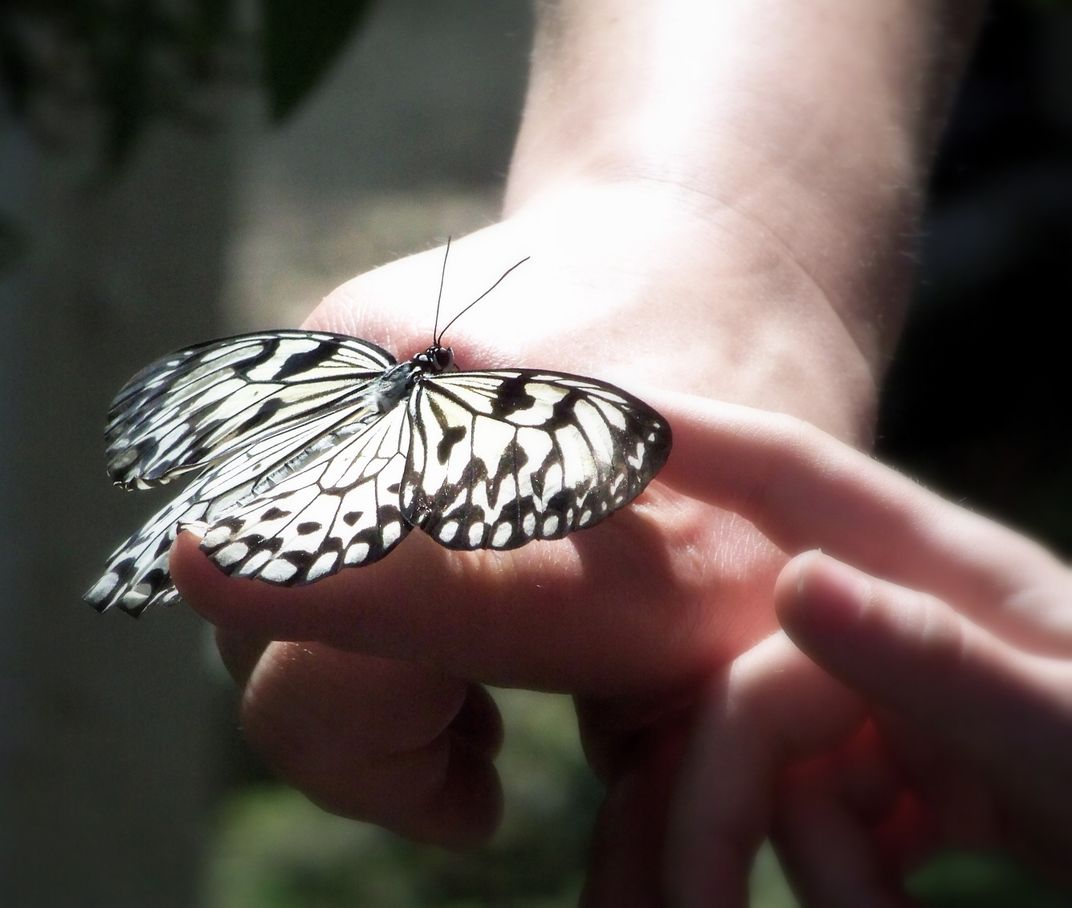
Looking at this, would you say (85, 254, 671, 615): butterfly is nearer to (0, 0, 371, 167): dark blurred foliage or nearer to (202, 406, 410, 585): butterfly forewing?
(202, 406, 410, 585): butterfly forewing

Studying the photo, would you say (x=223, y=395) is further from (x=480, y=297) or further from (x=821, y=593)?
(x=821, y=593)

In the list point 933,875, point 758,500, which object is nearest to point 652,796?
point 758,500

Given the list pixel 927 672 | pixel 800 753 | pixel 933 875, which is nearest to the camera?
pixel 927 672

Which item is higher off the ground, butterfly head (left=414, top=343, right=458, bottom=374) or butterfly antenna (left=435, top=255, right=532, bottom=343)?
butterfly antenna (left=435, top=255, right=532, bottom=343)

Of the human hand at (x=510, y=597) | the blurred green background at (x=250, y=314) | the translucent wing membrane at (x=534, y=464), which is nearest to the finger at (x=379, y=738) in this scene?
the human hand at (x=510, y=597)

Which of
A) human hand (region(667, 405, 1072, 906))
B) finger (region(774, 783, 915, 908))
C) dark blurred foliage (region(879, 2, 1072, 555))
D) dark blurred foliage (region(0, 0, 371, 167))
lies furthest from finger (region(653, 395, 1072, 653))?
dark blurred foliage (region(879, 2, 1072, 555))

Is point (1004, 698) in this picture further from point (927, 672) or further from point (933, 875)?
point (933, 875)

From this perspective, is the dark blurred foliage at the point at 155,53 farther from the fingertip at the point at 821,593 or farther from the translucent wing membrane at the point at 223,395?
the fingertip at the point at 821,593
